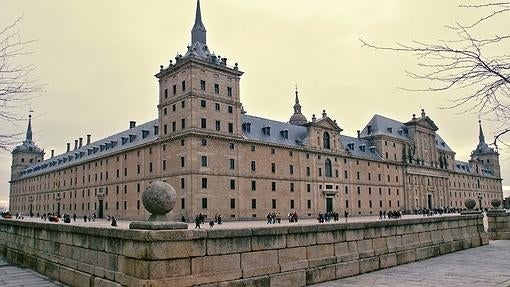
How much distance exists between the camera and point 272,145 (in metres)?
58.0

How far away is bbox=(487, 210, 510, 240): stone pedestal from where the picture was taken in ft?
68.5

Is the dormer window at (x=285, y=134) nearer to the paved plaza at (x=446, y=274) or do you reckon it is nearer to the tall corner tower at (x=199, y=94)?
the tall corner tower at (x=199, y=94)

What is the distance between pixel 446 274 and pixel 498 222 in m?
12.9

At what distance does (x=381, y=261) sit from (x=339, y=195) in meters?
57.1

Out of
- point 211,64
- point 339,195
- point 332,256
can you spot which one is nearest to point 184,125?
point 211,64

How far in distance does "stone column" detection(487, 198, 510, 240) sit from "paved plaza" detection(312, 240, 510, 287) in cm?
720

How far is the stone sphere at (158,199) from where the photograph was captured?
7652mm

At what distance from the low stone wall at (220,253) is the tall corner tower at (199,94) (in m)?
35.2

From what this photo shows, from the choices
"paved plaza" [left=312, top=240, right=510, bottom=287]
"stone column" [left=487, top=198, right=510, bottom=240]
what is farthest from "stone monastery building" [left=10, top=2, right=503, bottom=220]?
"stone column" [left=487, top=198, right=510, bottom=240]

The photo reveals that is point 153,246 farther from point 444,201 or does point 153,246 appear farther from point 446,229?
point 444,201

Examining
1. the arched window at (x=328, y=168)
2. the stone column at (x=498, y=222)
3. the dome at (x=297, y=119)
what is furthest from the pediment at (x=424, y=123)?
the stone column at (x=498, y=222)

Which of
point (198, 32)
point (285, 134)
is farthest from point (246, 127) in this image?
point (198, 32)

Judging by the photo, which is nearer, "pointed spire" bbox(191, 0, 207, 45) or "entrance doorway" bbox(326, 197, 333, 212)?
"pointed spire" bbox(191, 0, 207, 45)

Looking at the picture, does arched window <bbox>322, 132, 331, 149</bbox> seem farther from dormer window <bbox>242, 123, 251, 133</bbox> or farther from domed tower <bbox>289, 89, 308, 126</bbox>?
domed tower <bbox>289, 89, 308, 126</bbox>
